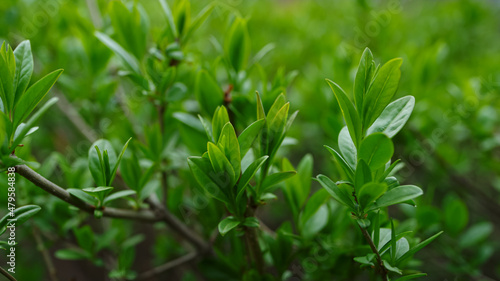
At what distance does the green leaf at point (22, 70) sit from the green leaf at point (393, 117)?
0.53 metres

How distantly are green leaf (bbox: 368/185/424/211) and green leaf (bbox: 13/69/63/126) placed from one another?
0.51 metres

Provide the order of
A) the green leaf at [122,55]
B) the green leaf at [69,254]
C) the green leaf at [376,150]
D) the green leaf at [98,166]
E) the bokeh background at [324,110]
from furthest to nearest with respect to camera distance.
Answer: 1. the bokeh background at [324,110]
2. the green leaf at [69,254]
3. the green leaf at [122,55]
4. the green leaf at [98,166]
5. the green leaf at [376,150]

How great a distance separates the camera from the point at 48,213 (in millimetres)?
919

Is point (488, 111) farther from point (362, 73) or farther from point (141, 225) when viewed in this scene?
point (141, 225)

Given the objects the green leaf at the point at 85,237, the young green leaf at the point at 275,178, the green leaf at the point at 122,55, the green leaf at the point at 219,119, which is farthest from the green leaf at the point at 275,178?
the green leaf at the point at 85,237

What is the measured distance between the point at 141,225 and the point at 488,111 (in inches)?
56.5

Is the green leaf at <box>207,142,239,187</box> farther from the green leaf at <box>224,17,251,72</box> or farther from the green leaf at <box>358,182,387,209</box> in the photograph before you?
the green leaf at <box>224,17,251,72</box>

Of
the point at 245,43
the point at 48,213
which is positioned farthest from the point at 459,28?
the point at 48,213

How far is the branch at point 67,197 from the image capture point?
54 cm

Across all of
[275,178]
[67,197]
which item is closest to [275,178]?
[275,178]

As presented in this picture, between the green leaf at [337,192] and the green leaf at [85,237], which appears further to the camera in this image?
the green leaf at [85,237]

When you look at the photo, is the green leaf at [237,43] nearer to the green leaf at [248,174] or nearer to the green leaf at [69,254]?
the green leaf at [248,174]

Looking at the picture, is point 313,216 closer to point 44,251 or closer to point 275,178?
point 275,178

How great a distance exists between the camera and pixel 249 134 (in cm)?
56
